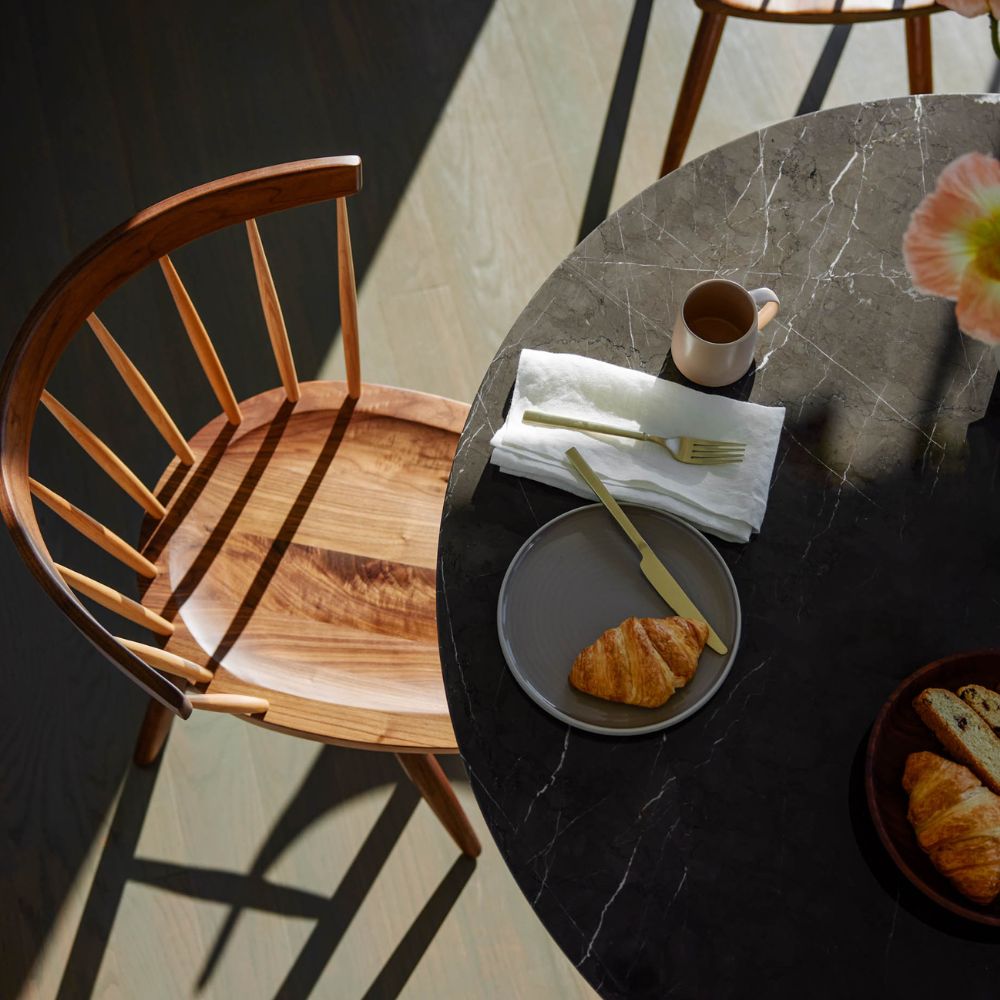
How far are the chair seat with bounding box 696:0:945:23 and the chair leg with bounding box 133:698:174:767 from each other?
1483 millimetres

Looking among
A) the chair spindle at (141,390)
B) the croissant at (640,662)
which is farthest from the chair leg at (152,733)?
the croissant at (640,662)

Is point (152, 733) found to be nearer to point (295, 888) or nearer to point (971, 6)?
point (295, 888)

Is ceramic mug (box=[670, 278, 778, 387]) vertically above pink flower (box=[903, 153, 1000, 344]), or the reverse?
pink flower (box=[903, 153, 1000, 344])

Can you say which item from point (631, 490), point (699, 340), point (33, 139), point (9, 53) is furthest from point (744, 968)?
point (9, 53)

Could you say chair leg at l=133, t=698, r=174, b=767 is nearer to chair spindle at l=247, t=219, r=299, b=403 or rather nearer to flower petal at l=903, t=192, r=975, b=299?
chair spindle at l=247, t=219, r=299, b=403

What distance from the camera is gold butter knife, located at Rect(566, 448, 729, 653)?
1.00 m

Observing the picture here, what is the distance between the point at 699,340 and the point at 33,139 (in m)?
1.80

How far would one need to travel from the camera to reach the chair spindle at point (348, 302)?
122 centimetres

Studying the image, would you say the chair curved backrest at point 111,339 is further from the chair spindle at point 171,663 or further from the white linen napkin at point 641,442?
the white linen napkin at point 641,442

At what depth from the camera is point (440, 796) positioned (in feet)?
4.73

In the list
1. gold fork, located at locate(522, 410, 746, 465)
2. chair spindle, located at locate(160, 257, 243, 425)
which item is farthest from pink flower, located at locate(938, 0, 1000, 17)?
chair spindle, located at locate(160, 257, 243, 425)

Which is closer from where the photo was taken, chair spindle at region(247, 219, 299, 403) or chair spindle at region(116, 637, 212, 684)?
chair spindle at region(116, 637, 212, 684)

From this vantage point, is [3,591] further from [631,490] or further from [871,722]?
[871,722]

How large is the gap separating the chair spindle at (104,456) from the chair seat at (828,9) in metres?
1.23
